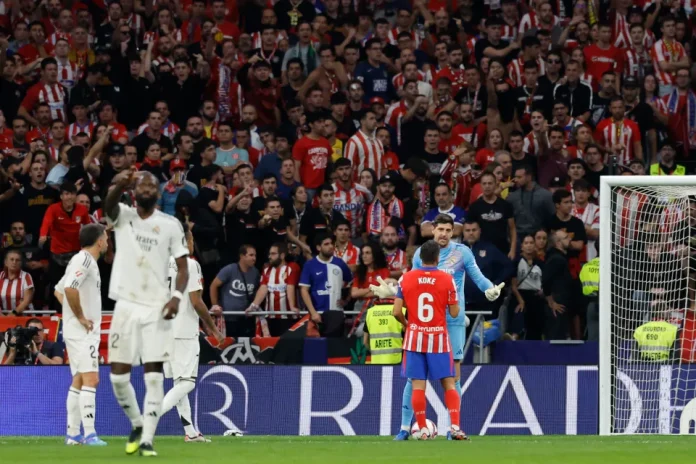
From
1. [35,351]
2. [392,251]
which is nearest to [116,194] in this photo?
[35,351]

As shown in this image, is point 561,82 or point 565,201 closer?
point 565,201

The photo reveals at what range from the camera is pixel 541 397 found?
57.5ft

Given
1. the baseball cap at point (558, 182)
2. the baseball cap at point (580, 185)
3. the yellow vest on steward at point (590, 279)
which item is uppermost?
the baseball cap at point (558, 182)

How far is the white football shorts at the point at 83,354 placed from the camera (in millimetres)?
13531

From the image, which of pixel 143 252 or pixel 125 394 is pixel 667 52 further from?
pixel 125 394

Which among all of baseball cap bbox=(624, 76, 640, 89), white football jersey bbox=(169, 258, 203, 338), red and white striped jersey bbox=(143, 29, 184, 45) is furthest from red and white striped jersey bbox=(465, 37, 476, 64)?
white football jersey bbox=(169, 258, 203, 338)

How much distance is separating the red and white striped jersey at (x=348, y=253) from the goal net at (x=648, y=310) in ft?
12.1

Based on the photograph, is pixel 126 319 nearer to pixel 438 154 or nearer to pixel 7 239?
pixel 7 239

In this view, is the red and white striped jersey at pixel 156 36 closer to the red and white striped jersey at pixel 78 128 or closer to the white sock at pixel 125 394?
the red and white striped jersey at pixel 78 128

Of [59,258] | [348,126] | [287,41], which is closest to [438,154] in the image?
[348,126]

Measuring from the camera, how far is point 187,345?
1421 cm

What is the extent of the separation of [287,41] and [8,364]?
8788 mm

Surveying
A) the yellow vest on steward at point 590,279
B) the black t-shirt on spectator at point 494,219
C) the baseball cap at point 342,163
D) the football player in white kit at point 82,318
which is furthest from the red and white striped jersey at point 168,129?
the football player in white kit at point 82,318

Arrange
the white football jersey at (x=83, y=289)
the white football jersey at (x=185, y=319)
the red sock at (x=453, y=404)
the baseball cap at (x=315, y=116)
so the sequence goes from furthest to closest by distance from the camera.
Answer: the baseball cap at (x=315, y=116), the white football jersey at (x=185, y=319), the white football jersey at (x=83, y=289), the red sock at (x=453, y=404)
